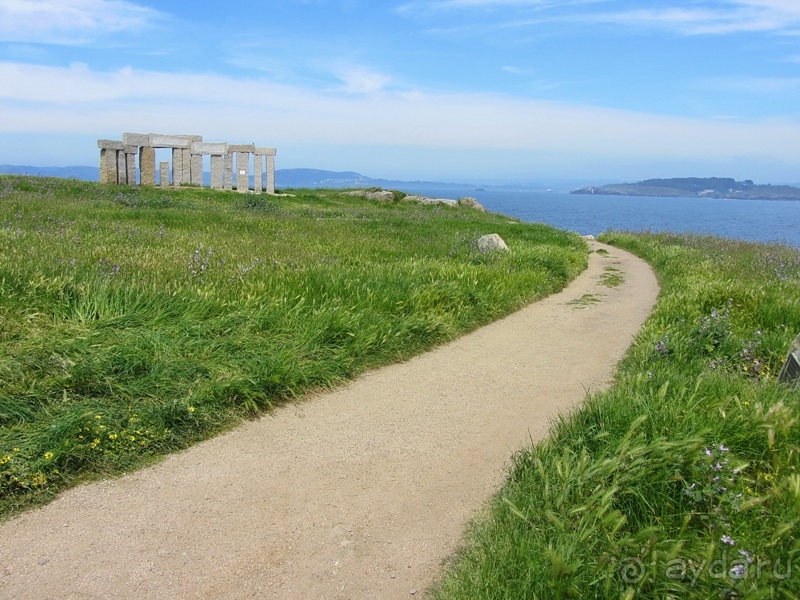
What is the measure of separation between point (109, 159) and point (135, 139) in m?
2.27

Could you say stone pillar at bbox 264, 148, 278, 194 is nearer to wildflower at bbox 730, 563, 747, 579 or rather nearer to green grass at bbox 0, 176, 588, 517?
green grass at bbox 0, 176, 588, 517

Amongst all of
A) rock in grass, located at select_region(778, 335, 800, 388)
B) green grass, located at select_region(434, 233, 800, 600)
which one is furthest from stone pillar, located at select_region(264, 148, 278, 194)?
green grass, located at select_region(434, 233, 800, 600)

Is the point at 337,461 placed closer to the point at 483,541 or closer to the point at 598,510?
the point at 483,541

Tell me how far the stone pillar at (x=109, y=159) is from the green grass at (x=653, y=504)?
121 ft

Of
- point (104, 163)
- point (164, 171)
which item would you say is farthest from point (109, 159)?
point (164, 171)

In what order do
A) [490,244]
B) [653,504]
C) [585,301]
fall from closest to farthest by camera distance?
[653,504] < [585,301] < [490,244]

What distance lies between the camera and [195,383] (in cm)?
611

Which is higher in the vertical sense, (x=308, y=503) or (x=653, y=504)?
(x=653, y=504)

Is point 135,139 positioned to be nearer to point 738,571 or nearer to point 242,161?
point 242,161

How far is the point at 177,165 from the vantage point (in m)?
41.1

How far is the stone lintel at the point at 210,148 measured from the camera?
40344 millimetres

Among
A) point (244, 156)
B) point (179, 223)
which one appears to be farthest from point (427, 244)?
point (244, 156)

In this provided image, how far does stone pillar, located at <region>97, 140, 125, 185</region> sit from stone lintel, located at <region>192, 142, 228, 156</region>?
4.72 meters

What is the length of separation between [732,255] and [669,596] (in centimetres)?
1834
